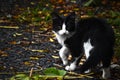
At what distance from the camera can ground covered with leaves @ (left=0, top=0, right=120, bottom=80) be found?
6219mm

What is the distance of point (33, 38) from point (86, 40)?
6.64ft

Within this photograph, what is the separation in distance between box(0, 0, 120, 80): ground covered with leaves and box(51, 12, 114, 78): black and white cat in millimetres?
249

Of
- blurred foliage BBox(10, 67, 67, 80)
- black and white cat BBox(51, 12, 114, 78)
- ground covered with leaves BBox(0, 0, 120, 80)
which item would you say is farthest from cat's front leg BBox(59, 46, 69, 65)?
blurred foliage BBox(10, 67, 67, 80)

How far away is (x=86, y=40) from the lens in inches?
233

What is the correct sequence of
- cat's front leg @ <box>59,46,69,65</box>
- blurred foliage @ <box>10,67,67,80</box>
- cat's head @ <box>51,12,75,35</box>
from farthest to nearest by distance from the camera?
cat's front leg @ <box>59,46,69,65</box>, cat's head @ <box>51,12,75,35</box>, blurred foliage @ <box>10,67,67,80</box>

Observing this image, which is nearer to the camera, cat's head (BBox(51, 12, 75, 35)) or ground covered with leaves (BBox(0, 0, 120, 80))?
cat's head (BBox(51, 12, 75, 35))

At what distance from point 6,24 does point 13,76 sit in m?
3.07

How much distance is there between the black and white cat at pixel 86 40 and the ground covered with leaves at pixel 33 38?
25 cm

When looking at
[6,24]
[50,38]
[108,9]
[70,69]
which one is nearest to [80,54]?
[70,69]

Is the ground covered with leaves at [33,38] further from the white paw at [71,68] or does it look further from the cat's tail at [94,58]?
the cat's tail at [94,58]

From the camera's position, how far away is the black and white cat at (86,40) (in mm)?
5664

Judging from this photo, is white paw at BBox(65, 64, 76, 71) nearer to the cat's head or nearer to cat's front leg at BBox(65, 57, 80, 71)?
cat's front leg at BBox(65, 57, 80, 71)

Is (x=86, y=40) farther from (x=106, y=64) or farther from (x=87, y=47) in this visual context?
(x=106, y=64)

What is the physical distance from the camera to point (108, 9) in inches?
391
